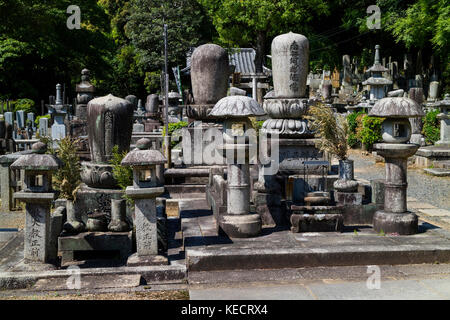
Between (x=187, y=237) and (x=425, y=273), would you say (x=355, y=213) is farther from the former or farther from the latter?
(x=187, y=237)

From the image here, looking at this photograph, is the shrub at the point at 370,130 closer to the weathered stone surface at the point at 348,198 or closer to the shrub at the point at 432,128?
the shrub at the point at 432,128

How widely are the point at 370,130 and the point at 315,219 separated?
12275 millimetres

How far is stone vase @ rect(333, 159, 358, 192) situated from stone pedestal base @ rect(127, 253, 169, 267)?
10.5 ft

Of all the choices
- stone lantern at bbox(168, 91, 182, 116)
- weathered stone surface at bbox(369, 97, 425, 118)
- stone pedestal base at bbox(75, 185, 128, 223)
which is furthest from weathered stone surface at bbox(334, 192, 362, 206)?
stone lantern at bbox(168, 91, 182, 116)

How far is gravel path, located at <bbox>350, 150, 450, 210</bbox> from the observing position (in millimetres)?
11445

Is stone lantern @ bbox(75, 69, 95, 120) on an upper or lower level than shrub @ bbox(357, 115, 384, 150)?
upper

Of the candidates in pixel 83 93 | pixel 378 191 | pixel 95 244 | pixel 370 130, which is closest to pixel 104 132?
pixel 95 244

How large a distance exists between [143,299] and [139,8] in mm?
36315

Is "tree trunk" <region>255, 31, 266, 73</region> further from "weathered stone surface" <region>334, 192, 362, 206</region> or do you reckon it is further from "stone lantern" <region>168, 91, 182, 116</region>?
"weathered stone surface" <region>334, 192, 362, 206</region>

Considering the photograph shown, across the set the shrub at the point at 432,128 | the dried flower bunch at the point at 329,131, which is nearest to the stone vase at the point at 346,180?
the dried flower bunch at the point at 329,131

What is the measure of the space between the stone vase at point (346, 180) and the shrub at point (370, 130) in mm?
10717

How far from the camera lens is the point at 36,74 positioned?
36812 millimetres

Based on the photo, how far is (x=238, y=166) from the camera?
702 centimetres

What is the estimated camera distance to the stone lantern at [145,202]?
240 inches
